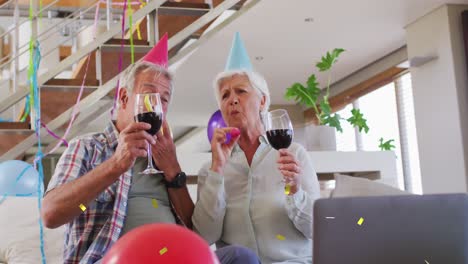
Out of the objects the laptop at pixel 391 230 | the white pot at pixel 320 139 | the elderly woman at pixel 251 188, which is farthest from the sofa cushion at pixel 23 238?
the white pot at pixel 320 139

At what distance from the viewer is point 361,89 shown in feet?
25.5

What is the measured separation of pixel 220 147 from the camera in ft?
6.31

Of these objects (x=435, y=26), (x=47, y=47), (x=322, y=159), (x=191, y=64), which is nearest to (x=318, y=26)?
(x=435, y=26)

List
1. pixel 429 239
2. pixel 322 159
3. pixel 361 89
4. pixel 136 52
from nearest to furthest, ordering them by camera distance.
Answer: pixel 429 239, pixel 136 52, pixel 322 159, pixel 361 89

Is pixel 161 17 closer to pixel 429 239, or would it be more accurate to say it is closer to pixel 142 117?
pixel 142 117

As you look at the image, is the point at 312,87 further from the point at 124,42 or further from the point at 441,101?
the point at 124,42

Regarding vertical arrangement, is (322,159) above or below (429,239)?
above

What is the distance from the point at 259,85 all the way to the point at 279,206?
47 centimetres

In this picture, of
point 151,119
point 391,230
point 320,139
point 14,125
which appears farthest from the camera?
point 320,139

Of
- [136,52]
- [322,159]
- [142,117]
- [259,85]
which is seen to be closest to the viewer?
[142,117]

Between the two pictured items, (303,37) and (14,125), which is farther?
(303,37)

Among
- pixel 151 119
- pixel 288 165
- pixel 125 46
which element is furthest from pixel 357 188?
pixel 125 46

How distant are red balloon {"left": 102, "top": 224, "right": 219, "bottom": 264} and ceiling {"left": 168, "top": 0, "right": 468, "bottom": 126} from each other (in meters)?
4.38

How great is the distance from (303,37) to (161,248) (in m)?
5.43
